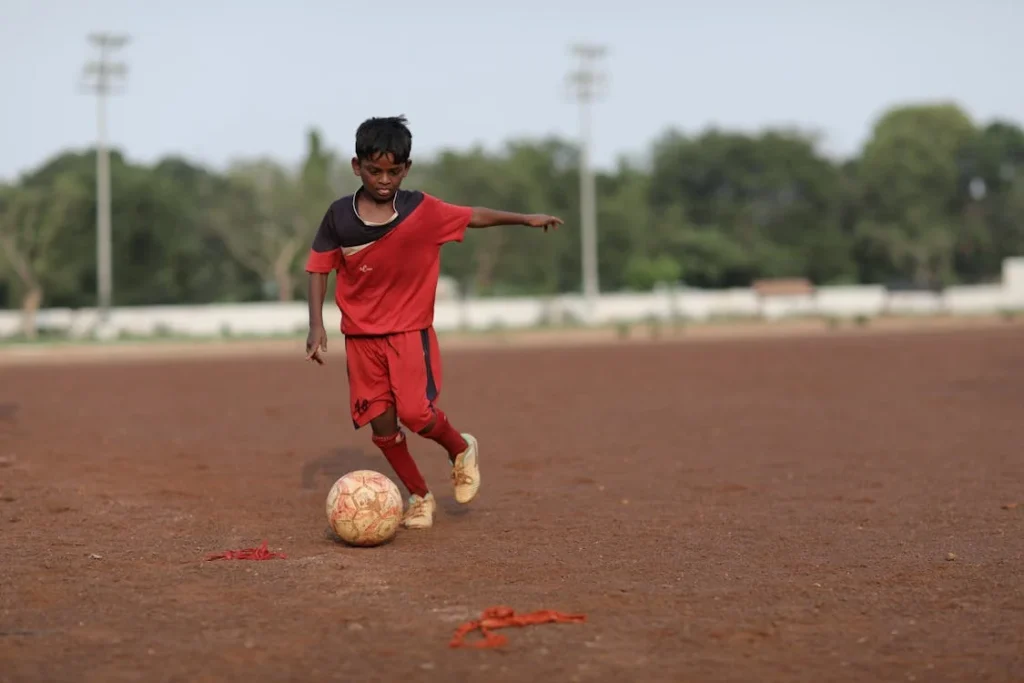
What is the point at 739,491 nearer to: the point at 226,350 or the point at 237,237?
the point at 226,350

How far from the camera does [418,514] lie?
283 inches

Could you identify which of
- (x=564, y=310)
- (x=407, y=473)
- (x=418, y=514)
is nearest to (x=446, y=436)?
(x=407, y=473)

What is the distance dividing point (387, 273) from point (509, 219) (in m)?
0.69

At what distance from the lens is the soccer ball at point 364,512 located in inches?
256

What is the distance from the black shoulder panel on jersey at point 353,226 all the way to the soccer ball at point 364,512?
125cm

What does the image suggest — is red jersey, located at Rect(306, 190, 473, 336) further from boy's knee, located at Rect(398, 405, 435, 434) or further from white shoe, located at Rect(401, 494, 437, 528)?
white shoe, located at Rect(401, 494, 437, 528)

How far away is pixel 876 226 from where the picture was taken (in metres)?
78.0

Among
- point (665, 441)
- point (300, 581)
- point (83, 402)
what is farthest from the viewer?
point (83, 402)

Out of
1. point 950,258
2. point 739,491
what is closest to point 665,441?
point 739,491

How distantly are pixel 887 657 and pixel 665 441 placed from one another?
7296mm

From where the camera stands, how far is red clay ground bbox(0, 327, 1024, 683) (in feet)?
14.6

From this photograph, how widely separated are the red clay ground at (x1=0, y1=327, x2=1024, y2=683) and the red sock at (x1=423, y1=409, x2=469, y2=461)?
45cm

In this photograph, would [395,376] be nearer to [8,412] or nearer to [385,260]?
[385,260]

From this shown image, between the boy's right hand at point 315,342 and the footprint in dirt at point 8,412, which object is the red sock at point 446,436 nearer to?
the boy's right hand at point 315,342
